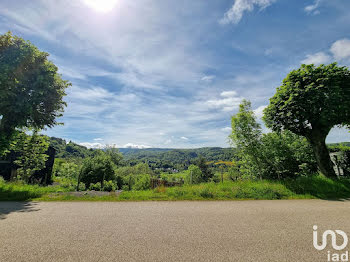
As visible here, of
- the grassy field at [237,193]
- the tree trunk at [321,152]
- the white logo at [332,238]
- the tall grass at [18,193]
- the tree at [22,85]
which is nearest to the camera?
the white logo at [332,238]

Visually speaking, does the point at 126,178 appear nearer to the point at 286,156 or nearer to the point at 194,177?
the point at 194,177

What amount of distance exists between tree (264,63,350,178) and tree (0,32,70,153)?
1666cm

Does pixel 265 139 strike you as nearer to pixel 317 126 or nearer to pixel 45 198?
pixel 317 126

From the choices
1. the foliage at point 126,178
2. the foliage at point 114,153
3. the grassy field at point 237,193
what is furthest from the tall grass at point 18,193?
the foliage at point 114,153

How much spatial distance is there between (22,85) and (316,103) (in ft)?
63.7

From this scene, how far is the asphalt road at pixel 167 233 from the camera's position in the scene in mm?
→ 2871

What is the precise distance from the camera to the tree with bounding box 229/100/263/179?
13.6 m

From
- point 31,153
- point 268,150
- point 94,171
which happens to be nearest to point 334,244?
point 268,150

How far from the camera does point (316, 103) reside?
9406mm

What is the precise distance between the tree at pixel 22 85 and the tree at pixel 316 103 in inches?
656

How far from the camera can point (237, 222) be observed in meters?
4.43

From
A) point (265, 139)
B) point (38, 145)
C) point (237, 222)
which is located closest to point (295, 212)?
point (237, 222)

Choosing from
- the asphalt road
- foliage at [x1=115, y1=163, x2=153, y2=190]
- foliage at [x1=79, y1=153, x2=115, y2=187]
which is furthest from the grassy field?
foliage at [x1=79, y1=153, x2=115, y2=187]

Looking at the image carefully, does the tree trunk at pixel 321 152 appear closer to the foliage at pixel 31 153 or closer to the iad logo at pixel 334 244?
the iad logo at pixel 334 244
